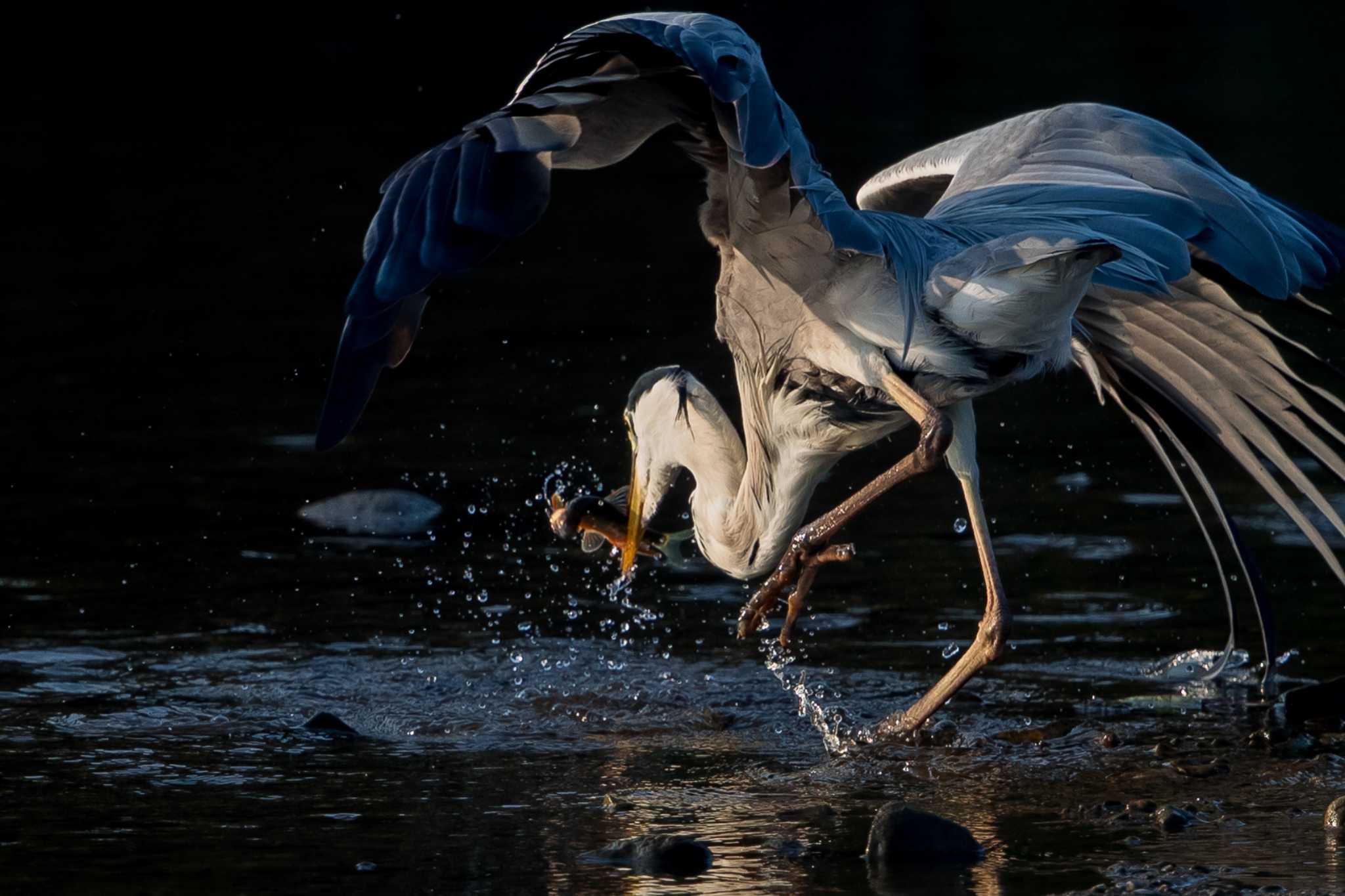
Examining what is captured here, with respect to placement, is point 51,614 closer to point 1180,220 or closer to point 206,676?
point 206,676

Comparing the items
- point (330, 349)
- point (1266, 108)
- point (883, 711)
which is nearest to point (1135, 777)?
point (883, 711)

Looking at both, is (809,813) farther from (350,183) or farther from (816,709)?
(350,183)

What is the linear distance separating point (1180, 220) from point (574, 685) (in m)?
2.38

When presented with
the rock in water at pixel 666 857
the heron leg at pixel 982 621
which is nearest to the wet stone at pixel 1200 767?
the heron leg at pixel 982 621

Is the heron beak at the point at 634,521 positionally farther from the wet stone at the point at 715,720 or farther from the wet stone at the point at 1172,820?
the wet stone at the point at 1172,820

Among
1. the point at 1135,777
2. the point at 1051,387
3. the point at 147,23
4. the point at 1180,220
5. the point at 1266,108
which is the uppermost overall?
the point at 147,23

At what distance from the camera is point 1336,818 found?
5547mm

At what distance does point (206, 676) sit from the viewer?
7.14 meters

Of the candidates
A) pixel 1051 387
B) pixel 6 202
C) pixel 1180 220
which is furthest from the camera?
pixel 6 202

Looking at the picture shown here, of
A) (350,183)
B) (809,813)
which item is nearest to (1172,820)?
(809,813)

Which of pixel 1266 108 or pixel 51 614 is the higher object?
pixel 1266 108

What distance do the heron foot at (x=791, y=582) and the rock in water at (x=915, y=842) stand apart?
1.57 meters

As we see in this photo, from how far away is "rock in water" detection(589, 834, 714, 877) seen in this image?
5227 millimetres

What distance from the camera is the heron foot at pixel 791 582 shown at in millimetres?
6922
